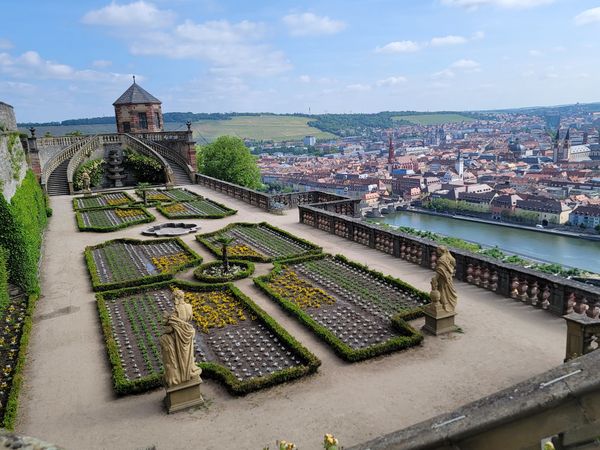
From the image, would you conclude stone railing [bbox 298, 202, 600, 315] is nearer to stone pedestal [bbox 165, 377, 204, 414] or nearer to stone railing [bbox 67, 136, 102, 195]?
stone pedestal [bbox 165, 377, 204, 414]

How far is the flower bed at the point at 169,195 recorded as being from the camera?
35.7 meters

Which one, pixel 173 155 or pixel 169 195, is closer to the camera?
pixel 169 195

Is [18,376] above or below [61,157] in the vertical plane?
below

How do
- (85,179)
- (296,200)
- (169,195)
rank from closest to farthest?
(296,200)
(169,195)
(85,179)

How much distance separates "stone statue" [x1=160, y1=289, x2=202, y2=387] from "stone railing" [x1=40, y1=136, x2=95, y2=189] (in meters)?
36.6

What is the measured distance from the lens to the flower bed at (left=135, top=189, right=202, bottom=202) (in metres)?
35.7

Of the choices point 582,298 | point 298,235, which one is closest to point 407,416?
point 582,298

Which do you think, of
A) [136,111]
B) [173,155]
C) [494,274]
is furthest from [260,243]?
[136,111]

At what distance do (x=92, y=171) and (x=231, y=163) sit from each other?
15.1 m

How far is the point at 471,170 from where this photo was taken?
19112 centimetres

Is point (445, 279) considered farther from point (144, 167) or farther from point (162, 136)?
point (162, 136)

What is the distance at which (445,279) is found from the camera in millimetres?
12062

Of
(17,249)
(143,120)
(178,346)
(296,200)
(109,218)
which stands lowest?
(109,218)

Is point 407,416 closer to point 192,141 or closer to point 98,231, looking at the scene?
point 98,231
